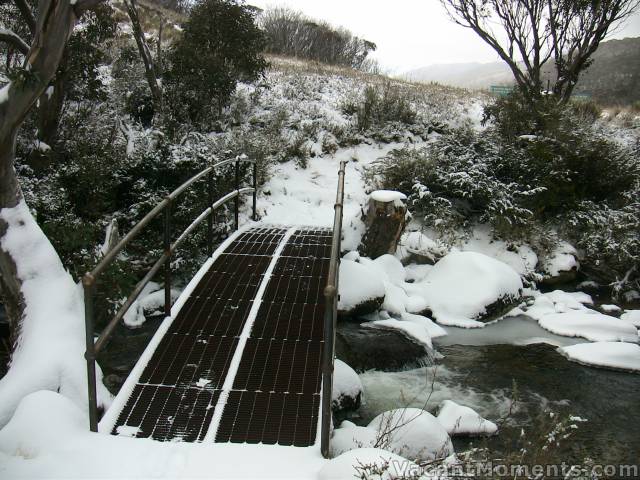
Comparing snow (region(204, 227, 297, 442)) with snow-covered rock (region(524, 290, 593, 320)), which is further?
snow-covered rock (region(524, 290, 593, 320))

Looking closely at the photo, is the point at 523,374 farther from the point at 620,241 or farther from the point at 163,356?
the point at 620,241

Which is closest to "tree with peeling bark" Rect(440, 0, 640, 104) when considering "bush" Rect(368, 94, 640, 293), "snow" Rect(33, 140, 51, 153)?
"bush" Rect(368, 94, 640, 293)

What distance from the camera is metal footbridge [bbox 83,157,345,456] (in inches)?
142

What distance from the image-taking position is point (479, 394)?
572 centimetres

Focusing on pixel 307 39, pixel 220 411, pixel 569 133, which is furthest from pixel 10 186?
pixel 307 39

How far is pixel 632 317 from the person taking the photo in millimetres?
8188

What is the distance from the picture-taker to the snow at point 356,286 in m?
7.12

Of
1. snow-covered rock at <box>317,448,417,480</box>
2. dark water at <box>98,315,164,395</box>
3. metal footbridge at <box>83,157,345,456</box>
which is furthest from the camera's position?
dark water at <box>98,315,164,395</box>

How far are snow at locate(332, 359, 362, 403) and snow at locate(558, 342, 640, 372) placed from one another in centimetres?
308

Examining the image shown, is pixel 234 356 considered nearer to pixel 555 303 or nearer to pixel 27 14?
pixel 555 303

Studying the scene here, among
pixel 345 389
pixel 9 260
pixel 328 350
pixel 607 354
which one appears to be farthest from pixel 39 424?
pixel 607 354

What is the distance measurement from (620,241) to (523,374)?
4826 mm

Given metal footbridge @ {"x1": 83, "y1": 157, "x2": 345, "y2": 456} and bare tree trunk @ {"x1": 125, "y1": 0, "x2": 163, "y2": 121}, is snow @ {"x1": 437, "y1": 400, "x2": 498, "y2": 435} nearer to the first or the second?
metal footbridge @ {"x1": 83, "y1": 157, "x2": 345, "y2": 456}

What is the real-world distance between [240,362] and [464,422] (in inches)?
85.4
